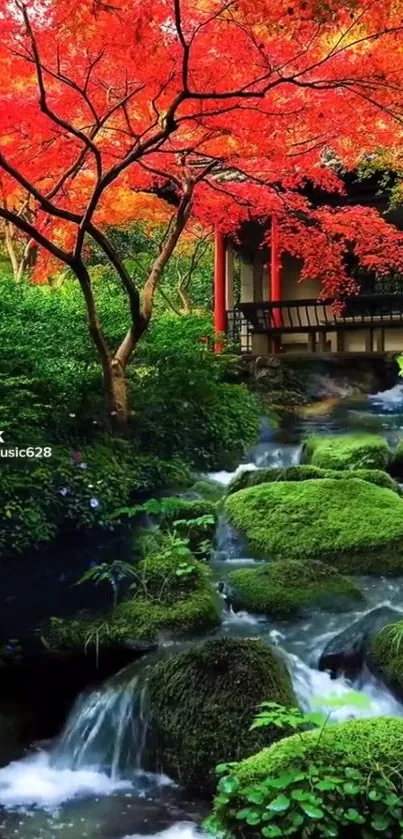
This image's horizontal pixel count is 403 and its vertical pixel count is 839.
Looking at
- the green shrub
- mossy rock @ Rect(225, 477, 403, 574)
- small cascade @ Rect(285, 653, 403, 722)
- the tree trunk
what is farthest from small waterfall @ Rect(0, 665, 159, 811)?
the tree trunk

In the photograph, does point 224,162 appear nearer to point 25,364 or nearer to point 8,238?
point 25,364

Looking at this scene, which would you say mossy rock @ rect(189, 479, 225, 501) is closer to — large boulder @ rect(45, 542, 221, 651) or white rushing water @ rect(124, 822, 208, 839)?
large boulder @ rect(45, 542, 221, 651)

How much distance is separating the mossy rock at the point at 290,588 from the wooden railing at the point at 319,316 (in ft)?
31.8

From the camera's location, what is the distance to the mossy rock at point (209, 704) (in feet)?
14.7

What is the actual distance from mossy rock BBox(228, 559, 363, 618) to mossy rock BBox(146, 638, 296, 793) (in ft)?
4.38

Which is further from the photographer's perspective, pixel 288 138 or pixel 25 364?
pixel 288 138

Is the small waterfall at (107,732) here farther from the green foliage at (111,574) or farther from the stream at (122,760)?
the green foliage at (111,574)

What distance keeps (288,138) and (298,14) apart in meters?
3.88

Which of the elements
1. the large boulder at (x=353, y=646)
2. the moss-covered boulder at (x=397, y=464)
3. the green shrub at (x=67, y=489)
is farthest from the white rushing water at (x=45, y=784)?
the moss-covered boulder at (x=397, y=464)

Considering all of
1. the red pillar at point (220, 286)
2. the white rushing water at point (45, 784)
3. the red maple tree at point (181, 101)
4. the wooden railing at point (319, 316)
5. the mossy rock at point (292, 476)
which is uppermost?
the red maple tree at point (181, 101)

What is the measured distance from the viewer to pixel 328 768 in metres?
3.41

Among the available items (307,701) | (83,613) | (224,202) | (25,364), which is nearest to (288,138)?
(224,202)

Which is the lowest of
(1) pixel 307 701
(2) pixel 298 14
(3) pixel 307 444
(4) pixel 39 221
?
(1) pixel 307 701

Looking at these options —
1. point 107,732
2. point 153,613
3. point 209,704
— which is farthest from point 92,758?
point 153,613
